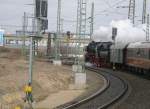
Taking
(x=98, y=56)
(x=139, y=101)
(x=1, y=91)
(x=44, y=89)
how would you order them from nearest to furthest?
(x=139, y=101) → (x=1, y=91) → (x=44, y=89) → (x=98, y=56)

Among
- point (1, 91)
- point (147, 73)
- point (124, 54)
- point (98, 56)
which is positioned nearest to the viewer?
point (1, 91)

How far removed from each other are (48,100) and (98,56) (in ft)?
138

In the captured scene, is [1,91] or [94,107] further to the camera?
[1,91]

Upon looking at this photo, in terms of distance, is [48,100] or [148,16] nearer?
[48,100]

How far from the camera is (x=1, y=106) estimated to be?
74.6 ft

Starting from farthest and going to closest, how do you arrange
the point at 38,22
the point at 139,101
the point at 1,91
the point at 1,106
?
the point at 1,91 < the point at 139,101 < the point at 1,106 < the point at 38,22

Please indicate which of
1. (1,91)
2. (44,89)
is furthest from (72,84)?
(1,91)

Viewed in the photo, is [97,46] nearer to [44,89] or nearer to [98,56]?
[98,56]

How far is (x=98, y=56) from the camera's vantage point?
228 ft

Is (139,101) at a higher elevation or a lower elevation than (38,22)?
lower

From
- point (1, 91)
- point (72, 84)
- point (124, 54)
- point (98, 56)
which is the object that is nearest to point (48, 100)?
point (1, 91)

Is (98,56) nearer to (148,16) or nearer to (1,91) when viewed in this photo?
(148,16)

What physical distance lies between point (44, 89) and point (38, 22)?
1257 cm

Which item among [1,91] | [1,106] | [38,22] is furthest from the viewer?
[1,91]
